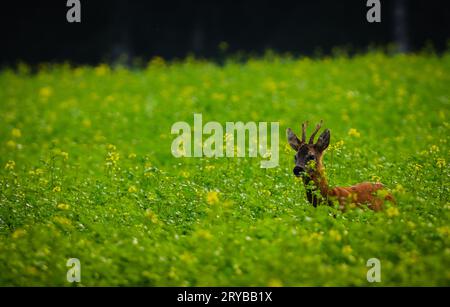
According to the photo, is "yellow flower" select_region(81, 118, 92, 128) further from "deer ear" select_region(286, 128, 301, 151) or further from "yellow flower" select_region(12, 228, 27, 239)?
"yellow flower" select_region(12, 228, 27, 239)

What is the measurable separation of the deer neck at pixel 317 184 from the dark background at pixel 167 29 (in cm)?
1475

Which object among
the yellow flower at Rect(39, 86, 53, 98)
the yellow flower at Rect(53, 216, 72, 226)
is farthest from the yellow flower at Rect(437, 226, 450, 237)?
the yellow flower at Rect(39, 86, 53, 98)

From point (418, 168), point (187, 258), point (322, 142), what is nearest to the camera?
point (187, 258)

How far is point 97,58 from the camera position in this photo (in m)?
22.3

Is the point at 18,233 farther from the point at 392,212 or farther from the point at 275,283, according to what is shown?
the point at 392,212

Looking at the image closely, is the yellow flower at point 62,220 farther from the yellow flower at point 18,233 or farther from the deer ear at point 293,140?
the deer ear at point 293,140

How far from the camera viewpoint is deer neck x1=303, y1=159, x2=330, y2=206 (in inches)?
263

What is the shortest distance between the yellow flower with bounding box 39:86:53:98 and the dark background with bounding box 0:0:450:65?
6.11 meters

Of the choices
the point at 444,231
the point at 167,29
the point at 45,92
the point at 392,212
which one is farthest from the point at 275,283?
the point at 167,29

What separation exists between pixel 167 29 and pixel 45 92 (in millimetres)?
7657

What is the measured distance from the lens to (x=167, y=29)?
22.0 meters

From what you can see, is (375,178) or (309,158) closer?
(309,158)

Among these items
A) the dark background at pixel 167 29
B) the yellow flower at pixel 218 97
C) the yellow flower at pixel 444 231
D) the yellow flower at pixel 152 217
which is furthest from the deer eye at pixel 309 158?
the dark background at pixel 167 29

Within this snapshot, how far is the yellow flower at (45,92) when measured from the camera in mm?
14876
